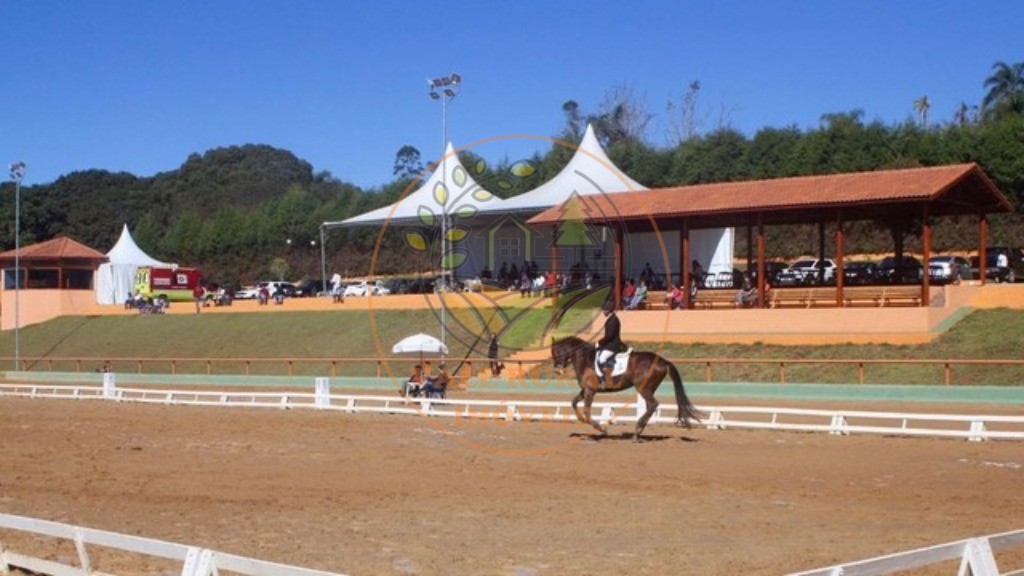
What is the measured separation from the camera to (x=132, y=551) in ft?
29.5

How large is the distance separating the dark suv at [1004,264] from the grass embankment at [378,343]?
11.0 metres

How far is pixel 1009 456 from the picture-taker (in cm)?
1805

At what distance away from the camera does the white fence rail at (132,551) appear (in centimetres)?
708

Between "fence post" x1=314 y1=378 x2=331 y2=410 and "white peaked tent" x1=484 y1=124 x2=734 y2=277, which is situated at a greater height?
"white peaked tent" x1=484 y1=124 x2=734 y2=277

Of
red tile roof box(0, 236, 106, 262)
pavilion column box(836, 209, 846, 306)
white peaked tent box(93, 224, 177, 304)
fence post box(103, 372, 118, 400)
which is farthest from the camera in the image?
white peaked tent box(93, 224, 177, 304)

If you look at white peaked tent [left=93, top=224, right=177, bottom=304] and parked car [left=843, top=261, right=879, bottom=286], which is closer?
parked car [left=843, top=261, right=879, bottom=286]

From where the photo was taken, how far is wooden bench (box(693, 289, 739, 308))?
128ft

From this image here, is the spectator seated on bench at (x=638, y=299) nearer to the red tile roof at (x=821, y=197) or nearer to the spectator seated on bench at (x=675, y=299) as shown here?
the spectator seated on bench at (x=675, y=299)

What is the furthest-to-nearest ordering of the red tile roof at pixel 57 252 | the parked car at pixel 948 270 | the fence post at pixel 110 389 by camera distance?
1. the red tile roof at pixel 57 252
2. the parked car at pixel 948 270
3. the fence post at pixel 110 389

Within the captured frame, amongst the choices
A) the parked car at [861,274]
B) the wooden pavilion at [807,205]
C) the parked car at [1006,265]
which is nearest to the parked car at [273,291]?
the wooden pavilion at [807,205]

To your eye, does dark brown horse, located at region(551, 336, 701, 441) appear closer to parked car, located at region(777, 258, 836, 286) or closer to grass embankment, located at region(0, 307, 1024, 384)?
grass embankment, located at region(0, 307, 1024, 384)

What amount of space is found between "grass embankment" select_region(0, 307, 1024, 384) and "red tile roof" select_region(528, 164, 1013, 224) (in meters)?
4.05

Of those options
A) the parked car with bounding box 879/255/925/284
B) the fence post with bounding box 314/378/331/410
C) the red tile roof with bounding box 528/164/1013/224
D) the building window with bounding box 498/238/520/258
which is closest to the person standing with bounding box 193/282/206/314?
the building window with bounding box 498/238/520/258

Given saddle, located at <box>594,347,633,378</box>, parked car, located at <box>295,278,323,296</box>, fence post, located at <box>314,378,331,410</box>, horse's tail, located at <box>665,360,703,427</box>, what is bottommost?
fence post, located at <box>314,378,331,410</box>
